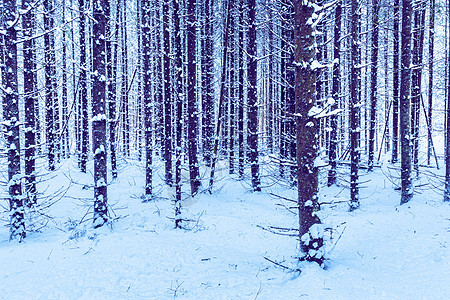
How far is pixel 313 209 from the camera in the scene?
16.2ft

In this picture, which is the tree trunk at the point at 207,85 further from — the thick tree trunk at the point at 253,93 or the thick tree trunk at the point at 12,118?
the thick tree trunk at the point at 12,118

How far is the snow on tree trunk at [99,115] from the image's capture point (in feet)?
25.1

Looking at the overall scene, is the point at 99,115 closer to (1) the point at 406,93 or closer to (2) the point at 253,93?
(2) the point at 253,93

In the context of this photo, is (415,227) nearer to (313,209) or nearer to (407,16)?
(313,209)

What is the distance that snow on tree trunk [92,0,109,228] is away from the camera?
7.65 metres

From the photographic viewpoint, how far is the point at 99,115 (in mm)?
7641

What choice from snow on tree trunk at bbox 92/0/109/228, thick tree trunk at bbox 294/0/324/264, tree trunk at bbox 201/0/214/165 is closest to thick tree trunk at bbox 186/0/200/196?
tree trunk at bbox 201/0/214/165

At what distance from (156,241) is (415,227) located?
6.22 m

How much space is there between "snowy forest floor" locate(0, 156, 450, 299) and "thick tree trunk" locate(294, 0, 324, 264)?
272mm

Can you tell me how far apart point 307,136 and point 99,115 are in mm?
5518

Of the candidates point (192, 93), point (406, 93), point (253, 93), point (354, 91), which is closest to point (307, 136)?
point (354, 91)

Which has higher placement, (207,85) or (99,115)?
(207,85)

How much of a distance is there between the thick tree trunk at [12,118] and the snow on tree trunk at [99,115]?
168 centimetres

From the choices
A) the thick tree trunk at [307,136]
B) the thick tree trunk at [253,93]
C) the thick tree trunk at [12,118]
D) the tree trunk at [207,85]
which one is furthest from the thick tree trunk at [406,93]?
the thick tree trunk at [12,118]
